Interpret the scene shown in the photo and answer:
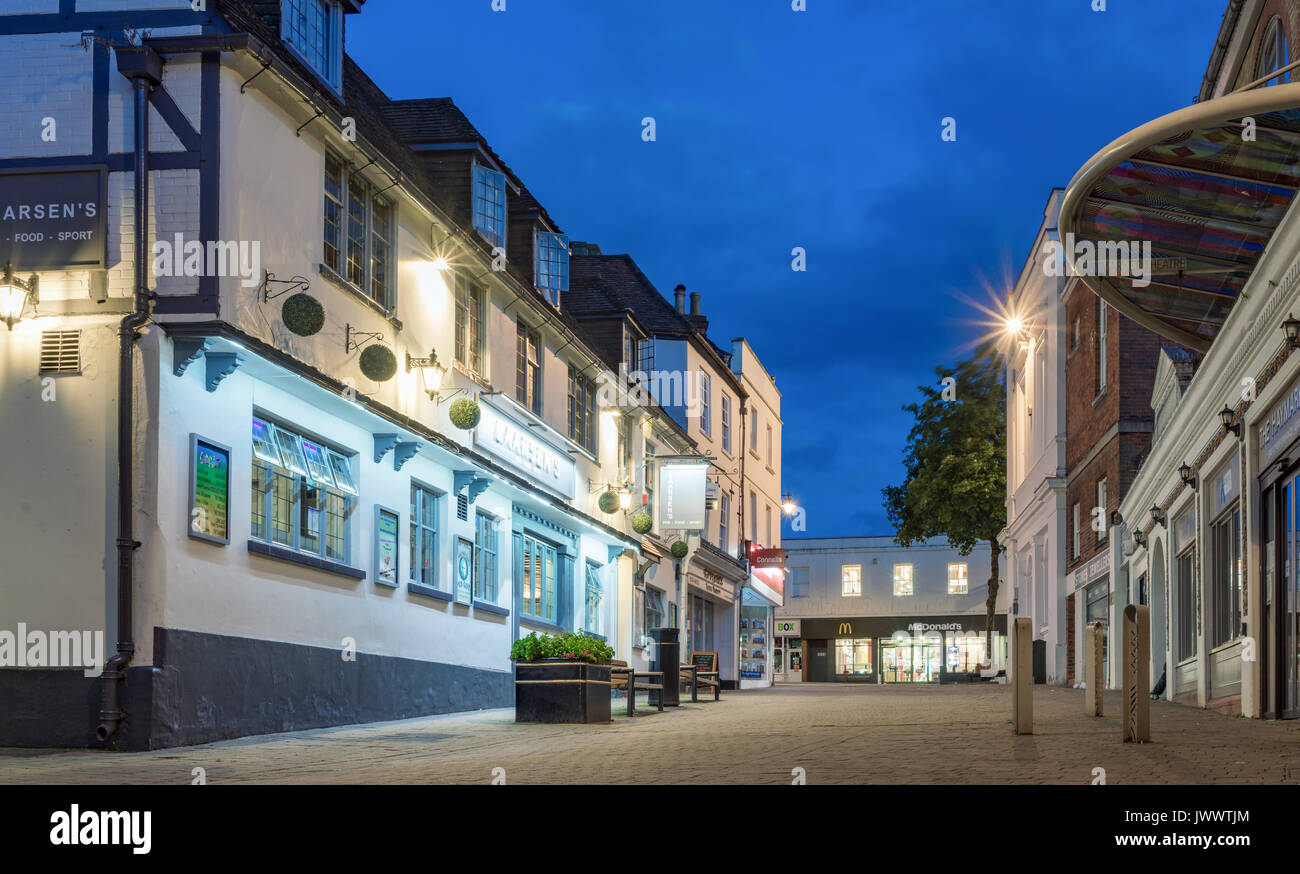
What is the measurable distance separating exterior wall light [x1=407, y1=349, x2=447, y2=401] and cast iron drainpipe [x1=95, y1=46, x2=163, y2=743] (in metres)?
5.66

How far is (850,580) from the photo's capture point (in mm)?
69500

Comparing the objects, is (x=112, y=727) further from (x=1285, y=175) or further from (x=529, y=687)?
(x=1285, y=175)

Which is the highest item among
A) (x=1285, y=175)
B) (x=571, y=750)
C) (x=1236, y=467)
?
(x=1285, y=175)

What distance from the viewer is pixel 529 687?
17.9 metres

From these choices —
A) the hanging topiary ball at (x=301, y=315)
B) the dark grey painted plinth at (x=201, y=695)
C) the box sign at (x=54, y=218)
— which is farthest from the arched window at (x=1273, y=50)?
the box sign at (x=54, y=218)

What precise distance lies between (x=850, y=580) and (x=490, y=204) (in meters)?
48.8

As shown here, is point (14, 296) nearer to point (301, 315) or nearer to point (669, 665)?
point (301, 315)

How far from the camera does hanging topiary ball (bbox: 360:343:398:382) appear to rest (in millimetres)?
17188

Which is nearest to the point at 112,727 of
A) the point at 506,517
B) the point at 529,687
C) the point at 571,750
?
the point at 571,750

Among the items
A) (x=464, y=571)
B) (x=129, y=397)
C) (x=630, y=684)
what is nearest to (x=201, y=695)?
(x=129, y=397)

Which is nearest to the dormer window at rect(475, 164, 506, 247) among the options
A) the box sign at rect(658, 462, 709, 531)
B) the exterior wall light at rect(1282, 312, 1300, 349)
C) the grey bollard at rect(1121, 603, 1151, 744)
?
the box sign at rect(658, 462, 709, 531)

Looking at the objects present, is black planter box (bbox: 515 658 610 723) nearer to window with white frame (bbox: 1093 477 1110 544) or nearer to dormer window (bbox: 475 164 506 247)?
dormer window (bbox: 475 164 506 247)
